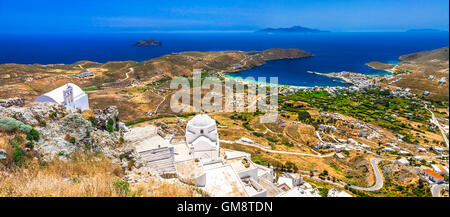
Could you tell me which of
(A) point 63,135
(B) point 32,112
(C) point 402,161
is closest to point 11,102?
(B) point 32,112

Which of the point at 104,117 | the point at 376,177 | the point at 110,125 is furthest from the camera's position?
the point at 376,177

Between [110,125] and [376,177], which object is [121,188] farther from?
[376,177]

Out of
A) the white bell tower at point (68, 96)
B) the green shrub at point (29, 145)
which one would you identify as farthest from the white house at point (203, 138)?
the green shrub at point (29, 145)

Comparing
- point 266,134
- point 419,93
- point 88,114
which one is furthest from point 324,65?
point 88,114

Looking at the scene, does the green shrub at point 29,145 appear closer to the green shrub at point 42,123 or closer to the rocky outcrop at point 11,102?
the green shrub at point 42,123

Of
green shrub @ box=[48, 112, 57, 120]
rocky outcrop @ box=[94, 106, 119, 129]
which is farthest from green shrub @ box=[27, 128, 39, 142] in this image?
rocky outcrop @ box=[94, 106, 119, 129]

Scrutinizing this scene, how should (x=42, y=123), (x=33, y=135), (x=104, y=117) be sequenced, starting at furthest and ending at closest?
(x=104, y=117)
(x=42, y=123)
(x=33, y=135)

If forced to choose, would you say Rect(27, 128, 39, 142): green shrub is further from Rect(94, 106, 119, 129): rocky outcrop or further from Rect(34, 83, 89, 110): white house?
Rect(34, 83, 89, 110): white house

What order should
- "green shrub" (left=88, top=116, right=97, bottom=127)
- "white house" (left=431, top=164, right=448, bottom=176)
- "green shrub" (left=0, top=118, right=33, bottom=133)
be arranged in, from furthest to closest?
"white house" (left=431, top=164, right=448, bottom=176) < "green shrub" (left=88, top=116, right=97, bottom=127) < "green shrub" (left=0, top=118, right=33, bottom=133)
